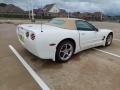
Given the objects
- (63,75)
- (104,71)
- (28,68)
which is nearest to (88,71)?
(104,71)

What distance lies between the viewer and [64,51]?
14.7ft

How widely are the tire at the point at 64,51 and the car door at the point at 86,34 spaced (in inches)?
19.4

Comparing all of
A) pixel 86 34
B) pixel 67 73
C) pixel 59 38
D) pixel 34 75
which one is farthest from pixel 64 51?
pixel 34 75

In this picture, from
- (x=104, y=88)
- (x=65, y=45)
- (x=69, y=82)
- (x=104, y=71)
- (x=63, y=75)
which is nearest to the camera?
(x=104, y=88)

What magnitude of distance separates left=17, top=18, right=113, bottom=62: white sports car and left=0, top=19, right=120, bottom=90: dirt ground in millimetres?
357

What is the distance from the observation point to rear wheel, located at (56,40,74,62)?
4.27 meters

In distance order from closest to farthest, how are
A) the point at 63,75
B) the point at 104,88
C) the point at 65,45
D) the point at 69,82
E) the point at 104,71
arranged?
1. the point at 104,88
2. the point at 69,82
3. the point at 63,75
4. the point at 104,71
5. the point at 65,45

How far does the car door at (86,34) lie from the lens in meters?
4.95

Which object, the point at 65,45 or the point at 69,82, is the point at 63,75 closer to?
the point at 69,82

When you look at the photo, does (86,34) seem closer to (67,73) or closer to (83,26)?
(83,26)

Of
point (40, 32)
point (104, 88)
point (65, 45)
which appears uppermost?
point (40, 32)

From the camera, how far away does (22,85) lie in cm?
321

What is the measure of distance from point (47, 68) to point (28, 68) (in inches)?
20.3

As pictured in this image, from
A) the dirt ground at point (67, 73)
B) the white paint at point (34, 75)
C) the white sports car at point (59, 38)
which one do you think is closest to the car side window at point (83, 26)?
the white sports car at point (59, 38)
